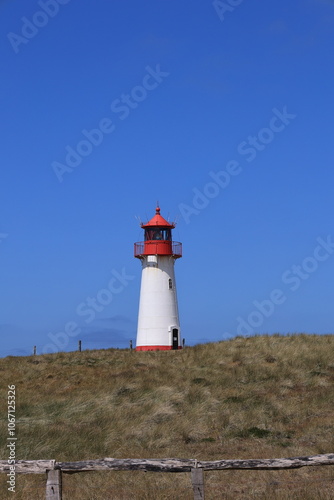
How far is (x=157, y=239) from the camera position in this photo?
3956cm

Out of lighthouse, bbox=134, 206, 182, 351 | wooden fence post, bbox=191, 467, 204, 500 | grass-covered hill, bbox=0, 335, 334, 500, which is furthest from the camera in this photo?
lighthouse, bbox=134, 206, 182, 351

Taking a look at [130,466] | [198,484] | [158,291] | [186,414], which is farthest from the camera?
[158,291]

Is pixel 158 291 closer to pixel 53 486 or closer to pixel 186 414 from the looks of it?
pixel 186 414

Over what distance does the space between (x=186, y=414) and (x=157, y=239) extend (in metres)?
20.8

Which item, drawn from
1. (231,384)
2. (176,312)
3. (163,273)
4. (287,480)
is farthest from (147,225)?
(287,480)

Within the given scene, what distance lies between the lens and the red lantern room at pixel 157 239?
128 ft

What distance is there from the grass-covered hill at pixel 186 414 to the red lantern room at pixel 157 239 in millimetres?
7513

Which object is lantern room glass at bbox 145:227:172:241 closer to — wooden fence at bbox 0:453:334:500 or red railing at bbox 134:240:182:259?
red railing at bbox 134:240:182:259

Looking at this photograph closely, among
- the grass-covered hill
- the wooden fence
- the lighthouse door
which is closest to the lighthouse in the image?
the lighthouse door

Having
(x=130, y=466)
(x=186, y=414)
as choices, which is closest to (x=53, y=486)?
(x=130, y=466)

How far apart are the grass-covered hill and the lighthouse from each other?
162 inches

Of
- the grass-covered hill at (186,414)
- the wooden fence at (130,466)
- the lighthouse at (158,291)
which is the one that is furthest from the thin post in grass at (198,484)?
the lighthouse at (158,291)

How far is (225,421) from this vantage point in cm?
1880

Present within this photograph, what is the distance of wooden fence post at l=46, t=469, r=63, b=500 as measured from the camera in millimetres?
8625
